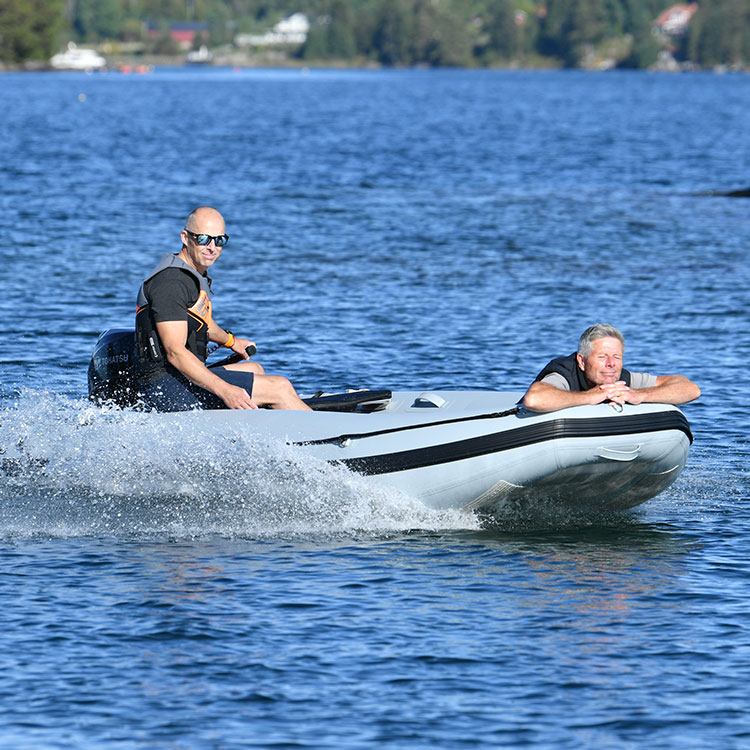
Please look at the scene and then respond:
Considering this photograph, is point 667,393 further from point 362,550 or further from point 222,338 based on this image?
point 222,338

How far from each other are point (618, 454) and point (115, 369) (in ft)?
10.6

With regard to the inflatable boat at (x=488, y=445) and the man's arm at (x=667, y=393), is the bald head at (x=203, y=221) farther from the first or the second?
the man's arm at (x=667, y=393)

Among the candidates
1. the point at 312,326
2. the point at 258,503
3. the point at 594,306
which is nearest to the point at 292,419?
the point at 258,503

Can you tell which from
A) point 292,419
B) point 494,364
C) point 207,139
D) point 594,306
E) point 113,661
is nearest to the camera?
point 113,661

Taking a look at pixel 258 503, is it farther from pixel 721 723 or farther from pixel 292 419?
pixel 721 723

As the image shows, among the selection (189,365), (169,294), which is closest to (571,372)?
(189,365)

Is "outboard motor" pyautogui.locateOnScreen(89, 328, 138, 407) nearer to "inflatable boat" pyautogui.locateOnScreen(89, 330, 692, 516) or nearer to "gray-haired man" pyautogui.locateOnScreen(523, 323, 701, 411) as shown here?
"inflatable boat" pyautogui.locateOnScreen(89, 330, 692, 516)

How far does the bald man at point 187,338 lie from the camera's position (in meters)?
9.02

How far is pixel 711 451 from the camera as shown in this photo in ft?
38.3

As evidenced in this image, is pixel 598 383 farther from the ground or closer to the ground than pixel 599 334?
closer to the ground

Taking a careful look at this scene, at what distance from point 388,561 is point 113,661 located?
2072mm

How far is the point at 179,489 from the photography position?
9.59 meters

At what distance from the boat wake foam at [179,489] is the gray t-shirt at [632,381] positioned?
1.11 m

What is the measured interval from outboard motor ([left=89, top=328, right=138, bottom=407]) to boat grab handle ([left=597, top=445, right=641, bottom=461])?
295 cm
